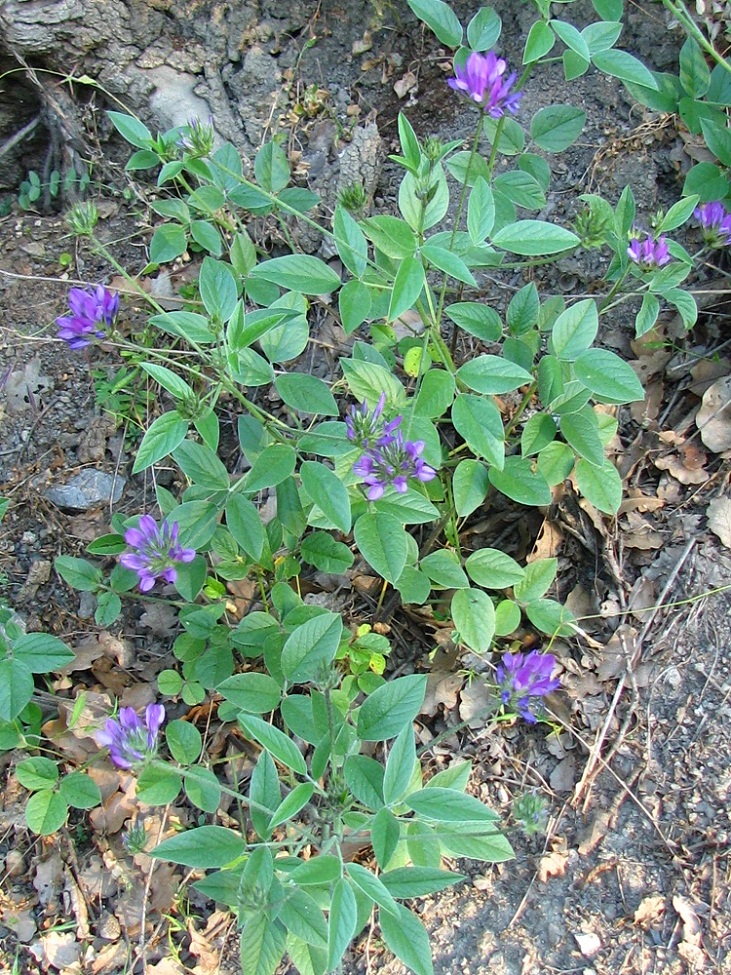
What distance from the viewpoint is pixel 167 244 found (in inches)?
102

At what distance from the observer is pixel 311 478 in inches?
72.9

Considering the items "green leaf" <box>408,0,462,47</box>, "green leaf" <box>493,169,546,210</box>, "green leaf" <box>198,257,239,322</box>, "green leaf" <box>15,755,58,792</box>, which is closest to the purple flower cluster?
"green leaf" <box>198,257,239,322</box>

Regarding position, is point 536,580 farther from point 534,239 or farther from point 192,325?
point 192,325

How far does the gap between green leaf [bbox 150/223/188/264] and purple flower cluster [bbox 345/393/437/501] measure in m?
1.07

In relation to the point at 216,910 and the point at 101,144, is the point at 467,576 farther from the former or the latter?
the point at 101,144

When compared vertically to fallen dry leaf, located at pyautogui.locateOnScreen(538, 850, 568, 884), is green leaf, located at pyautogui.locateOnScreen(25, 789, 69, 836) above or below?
below

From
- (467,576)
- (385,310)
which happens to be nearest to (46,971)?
(467,576)

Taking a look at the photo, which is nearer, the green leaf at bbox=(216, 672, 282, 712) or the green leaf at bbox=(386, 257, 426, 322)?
the green leaf at bbox=(386, 257, 426, 322)

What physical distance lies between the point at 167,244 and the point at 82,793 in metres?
1.62

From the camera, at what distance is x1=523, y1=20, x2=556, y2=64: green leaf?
2045 millimetres

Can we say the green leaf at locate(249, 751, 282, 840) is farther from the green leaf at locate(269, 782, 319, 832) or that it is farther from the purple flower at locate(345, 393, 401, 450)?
the purple flower at locate(345, 393, 401, 450)

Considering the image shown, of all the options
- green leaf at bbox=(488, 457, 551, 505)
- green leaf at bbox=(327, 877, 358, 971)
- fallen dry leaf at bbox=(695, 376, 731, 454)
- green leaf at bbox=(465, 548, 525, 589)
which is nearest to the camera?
green leaf at bbox=(327, 877, 358, 971)

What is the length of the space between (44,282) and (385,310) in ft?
4.96

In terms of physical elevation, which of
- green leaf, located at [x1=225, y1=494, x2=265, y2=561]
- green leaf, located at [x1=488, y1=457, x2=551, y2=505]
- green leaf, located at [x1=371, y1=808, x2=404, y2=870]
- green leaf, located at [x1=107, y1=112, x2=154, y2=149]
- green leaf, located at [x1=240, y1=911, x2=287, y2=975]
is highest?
green leaf, located at [x1=107, y1=112, x2=154, y2=149]
